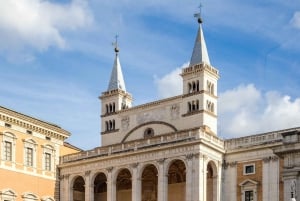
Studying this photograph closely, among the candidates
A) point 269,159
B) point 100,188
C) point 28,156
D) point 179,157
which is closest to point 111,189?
point 100,188

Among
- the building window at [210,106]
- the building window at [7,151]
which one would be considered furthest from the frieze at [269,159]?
the building window at [7,151]

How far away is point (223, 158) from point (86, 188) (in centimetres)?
1317

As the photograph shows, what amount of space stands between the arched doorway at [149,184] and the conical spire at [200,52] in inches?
447

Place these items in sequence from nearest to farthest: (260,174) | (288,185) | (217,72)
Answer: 1. (288,185)
2. (260,174)
3. (217,72)

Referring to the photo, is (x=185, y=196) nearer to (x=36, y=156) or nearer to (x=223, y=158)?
(x=223, y=158)

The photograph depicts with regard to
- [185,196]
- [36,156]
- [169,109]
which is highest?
[169,109]

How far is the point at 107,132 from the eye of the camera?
2625 inches

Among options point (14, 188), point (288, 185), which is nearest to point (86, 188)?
point (14, 188)

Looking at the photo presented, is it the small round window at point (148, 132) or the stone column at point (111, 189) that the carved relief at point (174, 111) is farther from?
the stone column at point (111, 189)

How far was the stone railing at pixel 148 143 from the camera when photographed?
53156mm

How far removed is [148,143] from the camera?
183 feet

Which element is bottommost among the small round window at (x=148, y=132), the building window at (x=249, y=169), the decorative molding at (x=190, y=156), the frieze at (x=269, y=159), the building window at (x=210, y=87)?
the building window at (x=249, y=169)

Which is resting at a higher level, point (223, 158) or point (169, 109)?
point (169, 109)

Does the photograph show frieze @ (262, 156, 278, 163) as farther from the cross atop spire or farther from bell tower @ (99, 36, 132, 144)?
bell tower @ (99, 36, 132, 144)
